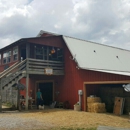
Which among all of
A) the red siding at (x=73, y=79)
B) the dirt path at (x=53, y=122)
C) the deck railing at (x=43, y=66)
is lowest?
the dirt path at (x=53, y=122)

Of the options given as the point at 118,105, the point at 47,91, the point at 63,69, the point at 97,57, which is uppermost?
the point at 97,57

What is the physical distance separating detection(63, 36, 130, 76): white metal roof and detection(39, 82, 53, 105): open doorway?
4240mm

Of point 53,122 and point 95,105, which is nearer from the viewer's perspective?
point 53,122

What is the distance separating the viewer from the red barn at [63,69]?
1552 cm

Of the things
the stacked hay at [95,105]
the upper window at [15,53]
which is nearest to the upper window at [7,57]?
the upper window at [15,53]

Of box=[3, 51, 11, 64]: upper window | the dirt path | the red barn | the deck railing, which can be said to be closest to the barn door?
the red barn

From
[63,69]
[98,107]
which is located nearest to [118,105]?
[98,107]

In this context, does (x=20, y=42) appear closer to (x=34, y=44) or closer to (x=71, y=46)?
(x=34, y=44)

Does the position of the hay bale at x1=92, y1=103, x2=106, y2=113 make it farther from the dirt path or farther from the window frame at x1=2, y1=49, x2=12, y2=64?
the window frame at x1=2, y1=49, x2=12, y2=64

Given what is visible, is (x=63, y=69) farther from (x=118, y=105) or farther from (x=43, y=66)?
(x=118, y=105)

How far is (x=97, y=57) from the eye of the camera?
68.0 feet

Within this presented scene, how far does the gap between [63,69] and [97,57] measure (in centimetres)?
419

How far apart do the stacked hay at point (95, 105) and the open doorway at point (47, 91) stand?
517 centimetres

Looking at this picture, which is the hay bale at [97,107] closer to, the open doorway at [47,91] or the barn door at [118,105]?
the barn door at [118,105]
